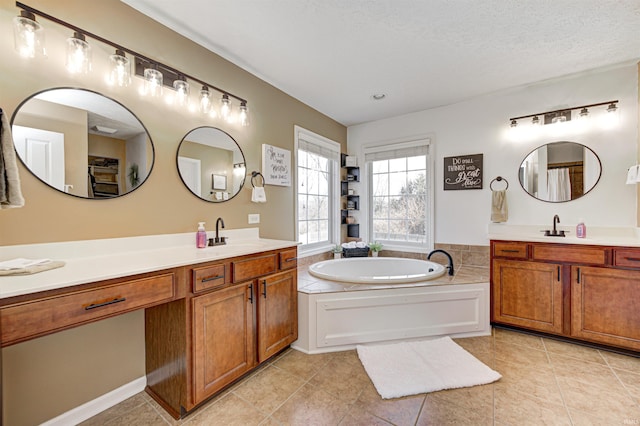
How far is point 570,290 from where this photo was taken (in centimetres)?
230

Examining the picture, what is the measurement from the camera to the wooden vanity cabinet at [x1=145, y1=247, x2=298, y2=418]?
1497 mm

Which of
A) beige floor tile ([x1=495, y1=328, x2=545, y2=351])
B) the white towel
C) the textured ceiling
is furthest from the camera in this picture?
the white towel

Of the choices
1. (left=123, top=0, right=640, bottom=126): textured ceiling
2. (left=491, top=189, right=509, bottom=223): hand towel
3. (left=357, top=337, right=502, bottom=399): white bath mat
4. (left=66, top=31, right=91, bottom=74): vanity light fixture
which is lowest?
(left=357, top=337, right=502, bottom=399): white bath mat

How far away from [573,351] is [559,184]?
1.58 meters

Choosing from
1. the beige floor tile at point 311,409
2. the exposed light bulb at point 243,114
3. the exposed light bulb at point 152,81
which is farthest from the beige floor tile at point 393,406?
the exposed light bulb at point 152,81

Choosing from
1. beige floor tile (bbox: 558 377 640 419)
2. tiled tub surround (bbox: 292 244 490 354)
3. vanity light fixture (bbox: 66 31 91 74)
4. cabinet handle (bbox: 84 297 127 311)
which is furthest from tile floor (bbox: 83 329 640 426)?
vanity light fixture (bbox: 66 31 91 74)

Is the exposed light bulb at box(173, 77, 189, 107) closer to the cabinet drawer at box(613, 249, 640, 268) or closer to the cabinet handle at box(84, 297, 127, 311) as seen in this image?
the cabinet handle at box(84, 297, 127, 311)

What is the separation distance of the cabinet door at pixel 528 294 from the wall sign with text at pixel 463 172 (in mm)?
1014

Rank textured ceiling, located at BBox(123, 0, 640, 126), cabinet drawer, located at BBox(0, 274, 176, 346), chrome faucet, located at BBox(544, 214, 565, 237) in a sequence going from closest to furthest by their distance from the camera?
1. cabinet drawer, located at BBox(0, 274, 176, 346)
2. textured ceiling, located at BBox(123, 0, 640, 126)
3. chrome faucet, located at BBox(544, 214, 565, 237)

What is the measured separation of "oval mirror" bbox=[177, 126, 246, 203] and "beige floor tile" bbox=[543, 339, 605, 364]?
306 cm

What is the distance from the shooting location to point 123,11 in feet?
5.47

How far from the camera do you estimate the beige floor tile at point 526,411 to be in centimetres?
147

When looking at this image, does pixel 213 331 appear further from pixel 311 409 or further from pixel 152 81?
pixel 152 81

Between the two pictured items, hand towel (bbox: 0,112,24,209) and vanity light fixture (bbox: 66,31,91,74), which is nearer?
hand towel (bbox: 0,112,24,209)
